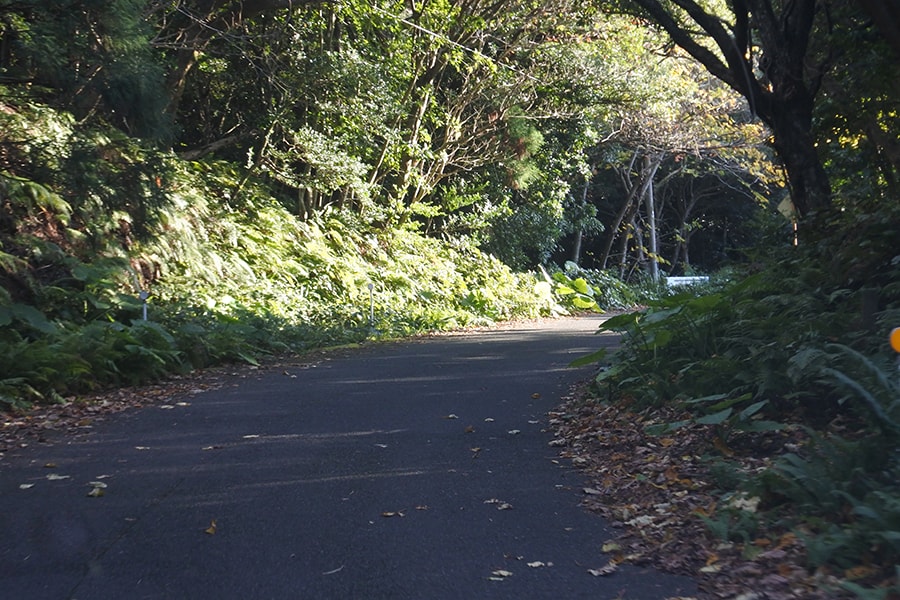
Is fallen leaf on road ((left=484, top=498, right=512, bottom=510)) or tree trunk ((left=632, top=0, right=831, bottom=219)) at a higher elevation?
tree trunk ((left=632, top=0, right=831, bottom=219))

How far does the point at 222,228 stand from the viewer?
2167cm

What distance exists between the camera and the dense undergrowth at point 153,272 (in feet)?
41.5

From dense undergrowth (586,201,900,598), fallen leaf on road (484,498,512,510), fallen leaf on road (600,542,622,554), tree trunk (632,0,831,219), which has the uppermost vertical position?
tree trunk (632,0,831,219)

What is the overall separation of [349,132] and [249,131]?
2543 mm

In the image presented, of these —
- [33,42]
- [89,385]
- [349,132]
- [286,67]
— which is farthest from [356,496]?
[349,132]

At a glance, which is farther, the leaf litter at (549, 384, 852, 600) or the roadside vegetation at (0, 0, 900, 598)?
the roadside vegetation at (0, 0, 900, 598)

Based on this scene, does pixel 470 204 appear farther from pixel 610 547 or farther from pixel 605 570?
pixel 605 570

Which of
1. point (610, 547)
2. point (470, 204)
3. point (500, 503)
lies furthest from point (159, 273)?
point (470, 204)

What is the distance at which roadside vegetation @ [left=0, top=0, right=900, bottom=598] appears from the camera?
7.30m

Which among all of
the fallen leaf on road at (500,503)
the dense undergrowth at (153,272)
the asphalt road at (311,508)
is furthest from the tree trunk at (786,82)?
the dense undergrowth at (153,272)

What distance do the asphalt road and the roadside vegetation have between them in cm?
101

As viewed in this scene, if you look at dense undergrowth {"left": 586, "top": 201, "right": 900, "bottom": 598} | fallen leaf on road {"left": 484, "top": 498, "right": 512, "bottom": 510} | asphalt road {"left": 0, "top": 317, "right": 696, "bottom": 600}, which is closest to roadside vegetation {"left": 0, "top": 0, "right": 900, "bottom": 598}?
dense undergrowth {"left": 586, "top": 201, "right": 900, "bottom": 598}

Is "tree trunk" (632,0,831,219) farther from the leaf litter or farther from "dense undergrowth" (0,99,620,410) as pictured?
"dense undergrowth" (0,99,620,410)

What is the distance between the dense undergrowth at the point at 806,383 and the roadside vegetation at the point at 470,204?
0.03 metres
